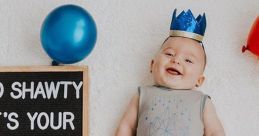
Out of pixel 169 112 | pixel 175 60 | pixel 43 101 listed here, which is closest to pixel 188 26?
pixel 175 60

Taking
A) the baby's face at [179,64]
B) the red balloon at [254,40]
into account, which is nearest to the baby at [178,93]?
the baby's face at [179,64]

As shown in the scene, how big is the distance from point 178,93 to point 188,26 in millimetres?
186

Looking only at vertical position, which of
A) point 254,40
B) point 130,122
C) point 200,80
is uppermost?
point 254,40

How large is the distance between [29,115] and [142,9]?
460 mm

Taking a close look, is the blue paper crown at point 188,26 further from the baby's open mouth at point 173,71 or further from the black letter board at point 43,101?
the black letter board at point 43,101

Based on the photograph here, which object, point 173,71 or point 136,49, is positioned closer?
point 173,71

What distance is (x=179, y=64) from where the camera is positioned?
4.43 ft

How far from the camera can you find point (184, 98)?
1.34 meters

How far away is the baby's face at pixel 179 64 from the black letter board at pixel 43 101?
23 cm

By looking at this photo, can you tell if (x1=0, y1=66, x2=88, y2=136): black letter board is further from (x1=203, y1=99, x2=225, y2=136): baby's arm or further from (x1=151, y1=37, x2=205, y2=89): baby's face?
(x1=203, y1=99, x2=225, y2=136): baby's arm

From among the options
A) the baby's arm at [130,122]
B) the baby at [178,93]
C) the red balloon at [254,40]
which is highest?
the red balloon at [254,40]

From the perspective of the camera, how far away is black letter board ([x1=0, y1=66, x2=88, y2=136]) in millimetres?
1425

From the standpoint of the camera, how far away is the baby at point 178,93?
1.32m

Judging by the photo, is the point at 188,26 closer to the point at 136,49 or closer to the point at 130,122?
the point at 136,49
